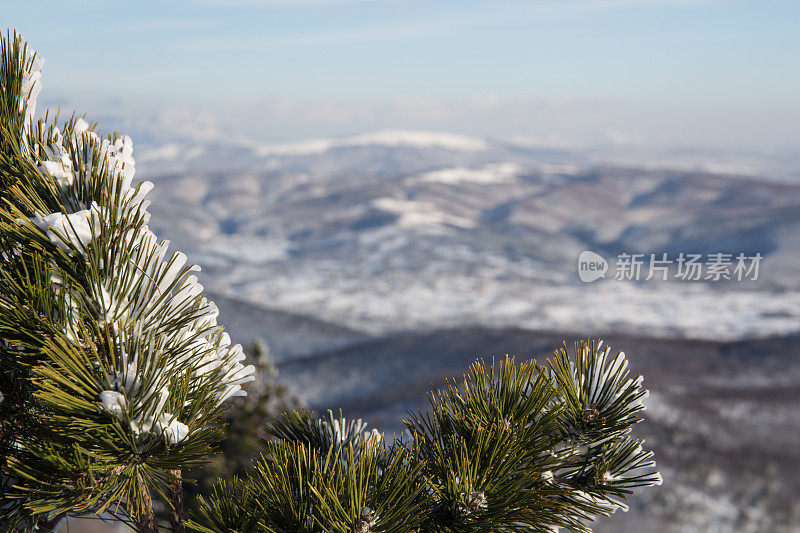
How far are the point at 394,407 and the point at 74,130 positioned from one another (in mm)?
60193

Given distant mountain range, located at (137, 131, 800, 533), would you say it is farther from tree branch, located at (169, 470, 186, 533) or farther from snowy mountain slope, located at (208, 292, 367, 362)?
tree branch, located at (169, 470, 186, 533)

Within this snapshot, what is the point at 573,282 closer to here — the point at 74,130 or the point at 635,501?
the point at 635,501

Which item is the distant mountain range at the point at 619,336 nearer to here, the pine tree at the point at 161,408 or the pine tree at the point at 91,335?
the pine tree at the point at 161,408

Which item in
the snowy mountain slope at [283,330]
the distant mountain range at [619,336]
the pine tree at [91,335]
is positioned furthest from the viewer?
the snowy mountain slope at [283,330]

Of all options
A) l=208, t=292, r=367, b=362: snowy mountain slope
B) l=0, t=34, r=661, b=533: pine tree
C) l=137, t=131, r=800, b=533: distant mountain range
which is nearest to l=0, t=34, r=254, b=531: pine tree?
l=0, t=34, r=661, b=533: pine tree

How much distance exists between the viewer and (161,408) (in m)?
1.86

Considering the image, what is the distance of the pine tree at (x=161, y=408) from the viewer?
182 centimetres

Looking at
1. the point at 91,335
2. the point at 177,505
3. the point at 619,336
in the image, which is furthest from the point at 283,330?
the point at 91,335

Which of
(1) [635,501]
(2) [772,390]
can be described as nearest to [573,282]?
(2) [772,390]

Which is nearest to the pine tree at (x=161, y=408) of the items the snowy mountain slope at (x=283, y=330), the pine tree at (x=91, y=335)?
the pine tree at (x=91, y=335)

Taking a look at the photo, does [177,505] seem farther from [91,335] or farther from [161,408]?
[91,335]

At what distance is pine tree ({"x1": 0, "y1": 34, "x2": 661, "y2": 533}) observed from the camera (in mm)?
1818

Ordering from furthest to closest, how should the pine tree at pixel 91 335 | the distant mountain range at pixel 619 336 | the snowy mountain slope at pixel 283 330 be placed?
1. the snowy mountain slope at pixel 283 330
2. the distant mountain range at pixel 619 336
3. the pine tree at pixel 91 335

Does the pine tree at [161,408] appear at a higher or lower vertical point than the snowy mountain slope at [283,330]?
lower
